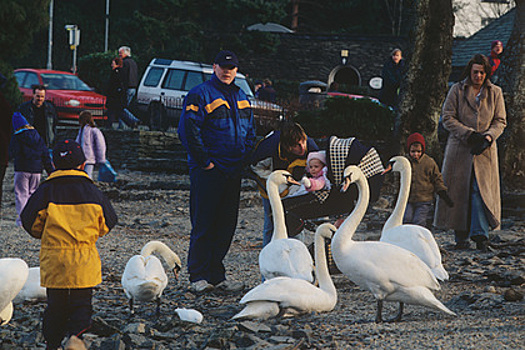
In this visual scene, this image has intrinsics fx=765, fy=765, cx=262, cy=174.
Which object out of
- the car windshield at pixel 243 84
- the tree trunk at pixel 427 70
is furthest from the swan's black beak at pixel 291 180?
the car windshield at pixel 243 84

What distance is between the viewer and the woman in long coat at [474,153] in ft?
29.1

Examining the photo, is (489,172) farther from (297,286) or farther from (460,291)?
(297,286)

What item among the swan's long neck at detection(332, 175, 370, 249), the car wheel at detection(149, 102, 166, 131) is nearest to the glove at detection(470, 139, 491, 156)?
the swan's long neck at detection(332, 175, 370, 249)

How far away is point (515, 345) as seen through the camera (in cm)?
514

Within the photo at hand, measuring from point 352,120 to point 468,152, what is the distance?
6.92 metres

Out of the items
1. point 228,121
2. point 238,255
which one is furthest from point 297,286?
point 238,255

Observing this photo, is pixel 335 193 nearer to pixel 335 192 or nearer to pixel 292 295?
pixel 335 192

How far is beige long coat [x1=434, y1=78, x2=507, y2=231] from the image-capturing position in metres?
8.92

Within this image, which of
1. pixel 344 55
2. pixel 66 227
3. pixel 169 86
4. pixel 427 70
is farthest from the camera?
pixel 344 55

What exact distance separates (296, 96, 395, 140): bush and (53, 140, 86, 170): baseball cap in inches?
429

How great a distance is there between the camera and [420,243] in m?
6.73

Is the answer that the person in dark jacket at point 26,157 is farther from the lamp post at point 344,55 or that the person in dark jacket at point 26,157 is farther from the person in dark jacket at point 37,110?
the lamp post at point 344,55

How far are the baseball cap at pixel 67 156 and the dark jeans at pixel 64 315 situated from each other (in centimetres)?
83

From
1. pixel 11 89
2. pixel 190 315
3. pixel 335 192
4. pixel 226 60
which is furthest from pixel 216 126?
pixel 11 89
